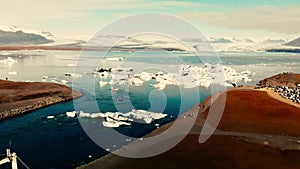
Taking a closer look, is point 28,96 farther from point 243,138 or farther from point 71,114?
point 243,138

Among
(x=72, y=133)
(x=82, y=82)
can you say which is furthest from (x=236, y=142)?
(x=82, y=82)

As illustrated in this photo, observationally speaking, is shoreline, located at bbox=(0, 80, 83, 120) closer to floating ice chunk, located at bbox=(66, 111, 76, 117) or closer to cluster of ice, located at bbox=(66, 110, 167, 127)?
floating ice chunk, located at bbox=(66, 111, 76, 117)

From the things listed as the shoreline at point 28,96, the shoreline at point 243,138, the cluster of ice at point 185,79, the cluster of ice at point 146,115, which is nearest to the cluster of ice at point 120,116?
the cluster of ice at point 146,115

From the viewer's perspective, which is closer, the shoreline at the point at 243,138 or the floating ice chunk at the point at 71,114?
the shoreline at the point at 243,138

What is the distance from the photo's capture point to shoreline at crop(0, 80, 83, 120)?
34.3 m

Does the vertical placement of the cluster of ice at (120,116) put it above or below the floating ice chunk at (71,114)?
above

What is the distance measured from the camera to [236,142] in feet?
76.1

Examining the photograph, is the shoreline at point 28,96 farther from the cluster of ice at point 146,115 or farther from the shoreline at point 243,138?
the shoreline at point 243,138

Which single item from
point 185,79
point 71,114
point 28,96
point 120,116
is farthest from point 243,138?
point 185,79

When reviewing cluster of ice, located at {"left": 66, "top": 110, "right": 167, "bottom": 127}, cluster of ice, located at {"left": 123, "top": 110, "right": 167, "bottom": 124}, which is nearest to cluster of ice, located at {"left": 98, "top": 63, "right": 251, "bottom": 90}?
cluster of ice, located at {"left": 123, "top": 110, "right": 167, "bottom": 124}

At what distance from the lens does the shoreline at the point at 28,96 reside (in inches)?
1351

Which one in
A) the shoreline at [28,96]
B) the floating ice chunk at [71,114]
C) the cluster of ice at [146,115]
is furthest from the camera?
the shoreline at [28,96]

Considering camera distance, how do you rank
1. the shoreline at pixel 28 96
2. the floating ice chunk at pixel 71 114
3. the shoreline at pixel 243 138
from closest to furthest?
the shoreline at pixel 243 138, the floating ice chunk at pixel 71 114, the shoreline at pixel 28 96

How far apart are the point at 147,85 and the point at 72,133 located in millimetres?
27545
